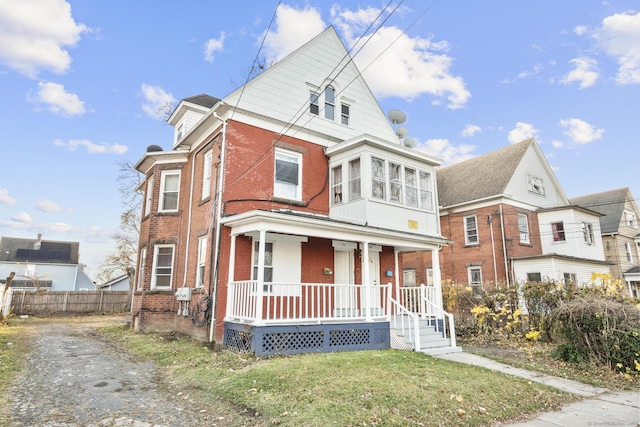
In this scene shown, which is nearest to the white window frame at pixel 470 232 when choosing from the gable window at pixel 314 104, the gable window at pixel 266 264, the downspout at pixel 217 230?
the gable window at pixel 314 104

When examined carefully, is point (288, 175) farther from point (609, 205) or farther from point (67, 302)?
point (609, 205)

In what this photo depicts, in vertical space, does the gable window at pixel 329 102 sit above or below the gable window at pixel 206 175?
above

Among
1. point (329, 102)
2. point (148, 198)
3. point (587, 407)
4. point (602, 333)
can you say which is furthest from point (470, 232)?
point (148, 198)

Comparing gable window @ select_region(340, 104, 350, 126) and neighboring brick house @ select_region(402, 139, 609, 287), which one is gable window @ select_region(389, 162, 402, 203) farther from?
neighboring brick house @ select_region(402, 139, 609, 287)

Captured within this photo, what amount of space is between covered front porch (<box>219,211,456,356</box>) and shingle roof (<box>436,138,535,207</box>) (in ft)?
34.7

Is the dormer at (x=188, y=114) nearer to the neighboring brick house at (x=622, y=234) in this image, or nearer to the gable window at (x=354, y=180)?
the gable window at (x=354, y=180)

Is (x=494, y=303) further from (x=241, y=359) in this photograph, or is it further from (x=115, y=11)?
(x=115, y=11)

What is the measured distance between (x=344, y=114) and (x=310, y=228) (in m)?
6.46

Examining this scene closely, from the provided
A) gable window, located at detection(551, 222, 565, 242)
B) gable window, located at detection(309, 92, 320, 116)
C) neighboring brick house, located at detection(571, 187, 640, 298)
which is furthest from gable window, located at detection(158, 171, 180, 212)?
neighboring brick house, located at detection(571, 187, 640, 298)

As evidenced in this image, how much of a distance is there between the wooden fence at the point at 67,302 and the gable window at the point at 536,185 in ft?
88.9

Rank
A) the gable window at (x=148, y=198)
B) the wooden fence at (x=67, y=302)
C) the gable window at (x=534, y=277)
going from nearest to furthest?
the gable window at (x=148, y=198), the gable window at (x=534, y=277), the wooden fence at (x=67, y=302)

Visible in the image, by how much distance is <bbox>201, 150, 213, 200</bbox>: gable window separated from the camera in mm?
12500

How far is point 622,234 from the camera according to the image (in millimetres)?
27453

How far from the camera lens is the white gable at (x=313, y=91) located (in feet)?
40.9
